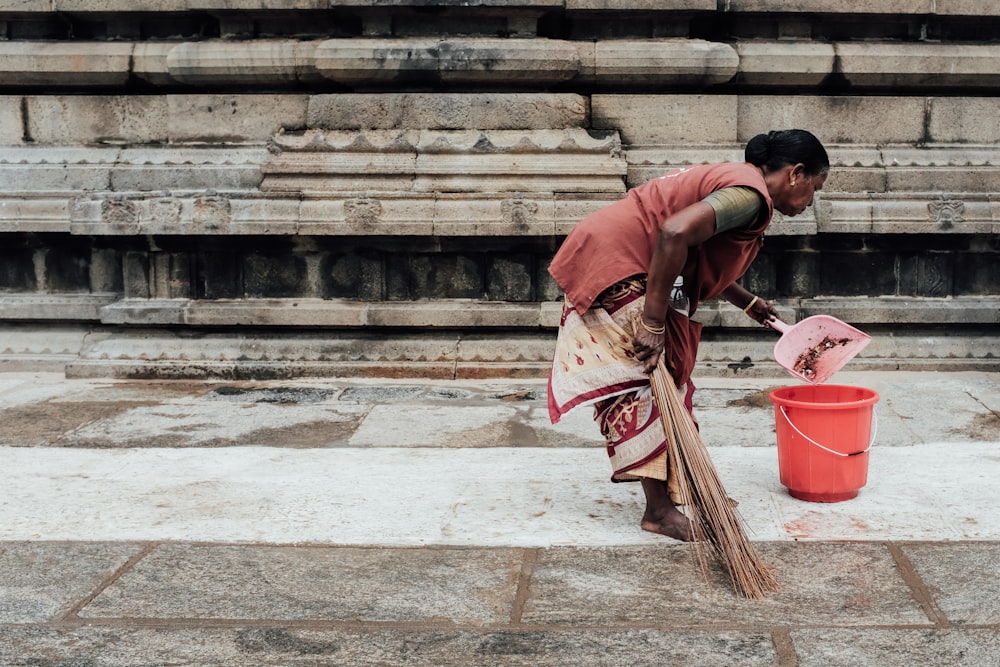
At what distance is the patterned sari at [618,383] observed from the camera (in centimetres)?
376

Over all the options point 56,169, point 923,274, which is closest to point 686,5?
point 923,274

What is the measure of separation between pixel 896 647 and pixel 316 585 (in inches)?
63.9

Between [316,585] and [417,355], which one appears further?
[417,355]

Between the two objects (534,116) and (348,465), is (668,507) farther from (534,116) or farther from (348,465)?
(534,116)

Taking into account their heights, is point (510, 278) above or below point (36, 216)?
below

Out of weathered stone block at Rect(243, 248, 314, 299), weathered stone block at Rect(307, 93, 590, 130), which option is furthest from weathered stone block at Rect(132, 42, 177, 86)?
weathered stone block at Rect(243, 248, 314, 299)

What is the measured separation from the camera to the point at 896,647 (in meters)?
2.88

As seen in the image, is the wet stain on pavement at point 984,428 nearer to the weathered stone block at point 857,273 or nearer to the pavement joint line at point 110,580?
the weathered stone block at point 857,273

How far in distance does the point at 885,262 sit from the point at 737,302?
2.60m

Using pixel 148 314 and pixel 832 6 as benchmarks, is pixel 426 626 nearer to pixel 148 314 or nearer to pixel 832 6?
pixel 148 314

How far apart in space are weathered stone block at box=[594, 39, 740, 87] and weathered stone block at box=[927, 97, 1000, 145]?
1263 mm

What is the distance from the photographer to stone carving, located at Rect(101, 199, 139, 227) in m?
6.40

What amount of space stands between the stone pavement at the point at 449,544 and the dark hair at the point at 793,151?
1203 millimetres

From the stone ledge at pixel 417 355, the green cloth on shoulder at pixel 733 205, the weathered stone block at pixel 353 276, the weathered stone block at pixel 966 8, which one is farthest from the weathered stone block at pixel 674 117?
the green cloth on shoulder at pixel 733 205
